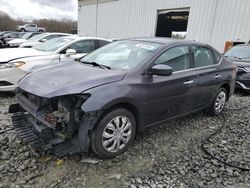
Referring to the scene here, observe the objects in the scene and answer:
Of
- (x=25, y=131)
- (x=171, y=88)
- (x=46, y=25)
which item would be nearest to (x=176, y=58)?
(x=171, y=88)

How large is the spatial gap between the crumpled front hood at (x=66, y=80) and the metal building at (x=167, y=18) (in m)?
11.1

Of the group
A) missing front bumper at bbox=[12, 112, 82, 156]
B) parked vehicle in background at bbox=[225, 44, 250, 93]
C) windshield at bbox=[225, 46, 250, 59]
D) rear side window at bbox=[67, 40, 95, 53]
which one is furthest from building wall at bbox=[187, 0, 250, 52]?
missing front bumper at bbox=[12, 112, 82, 156]

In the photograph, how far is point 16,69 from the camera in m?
5.09

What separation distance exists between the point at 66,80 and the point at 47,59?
3224 millimetres

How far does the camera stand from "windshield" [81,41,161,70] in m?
3.36

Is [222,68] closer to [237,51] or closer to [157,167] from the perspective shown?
[157,167]

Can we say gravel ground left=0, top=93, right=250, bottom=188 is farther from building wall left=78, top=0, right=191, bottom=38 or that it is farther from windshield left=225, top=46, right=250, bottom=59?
building wall left=78, top=0, right=191, bottom=38

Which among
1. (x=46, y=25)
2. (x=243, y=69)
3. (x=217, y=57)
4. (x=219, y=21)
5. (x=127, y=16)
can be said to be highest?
(x=127, y=16)

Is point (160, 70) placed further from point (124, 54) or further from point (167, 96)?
point (124, 54)

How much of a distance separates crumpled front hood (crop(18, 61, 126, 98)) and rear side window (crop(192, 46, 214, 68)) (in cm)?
161

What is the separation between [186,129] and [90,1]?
2221 cm

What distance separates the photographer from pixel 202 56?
4234 millimetres

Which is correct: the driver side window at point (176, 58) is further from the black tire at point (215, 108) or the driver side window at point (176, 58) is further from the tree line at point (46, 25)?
the tree line at point (46, 25)

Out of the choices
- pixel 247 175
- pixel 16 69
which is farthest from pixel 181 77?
pixel 16 69
